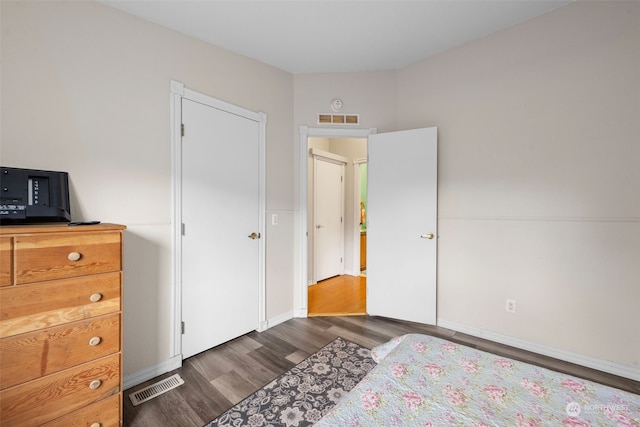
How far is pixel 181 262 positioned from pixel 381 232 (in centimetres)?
197

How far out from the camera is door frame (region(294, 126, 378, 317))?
9.91 feet

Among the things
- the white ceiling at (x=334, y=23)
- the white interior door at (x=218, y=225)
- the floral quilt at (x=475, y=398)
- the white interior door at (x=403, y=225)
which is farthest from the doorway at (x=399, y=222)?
the floral quilt at (x=475, y=398)

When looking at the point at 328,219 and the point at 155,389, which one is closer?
the point at 155,389

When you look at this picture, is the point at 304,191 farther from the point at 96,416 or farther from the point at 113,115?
the point at 96,416

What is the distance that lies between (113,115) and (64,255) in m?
1.04

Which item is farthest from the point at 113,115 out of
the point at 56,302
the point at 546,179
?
the point at 546,179

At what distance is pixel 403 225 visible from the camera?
2.88 m

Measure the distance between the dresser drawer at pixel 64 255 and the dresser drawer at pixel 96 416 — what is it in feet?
2.17

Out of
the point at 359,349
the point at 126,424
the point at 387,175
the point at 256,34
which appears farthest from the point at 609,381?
the point at 256,34

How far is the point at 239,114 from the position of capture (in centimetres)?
253

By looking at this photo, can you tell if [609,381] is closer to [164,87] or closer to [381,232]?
[381,232]

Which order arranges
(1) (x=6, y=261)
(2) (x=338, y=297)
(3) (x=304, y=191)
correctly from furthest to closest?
1. (2) (x=338, y=297)
2. (3) (x=304, y=191)
3. (1) (x=6, y=261)

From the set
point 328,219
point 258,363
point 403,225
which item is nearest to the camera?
point 258,363

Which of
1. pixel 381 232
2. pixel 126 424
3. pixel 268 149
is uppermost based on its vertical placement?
pixel 268 149
